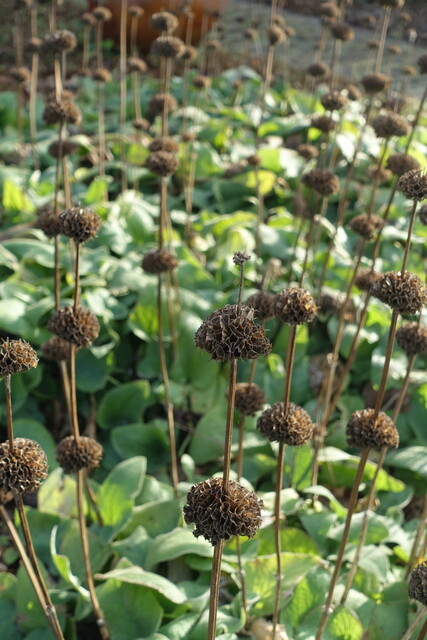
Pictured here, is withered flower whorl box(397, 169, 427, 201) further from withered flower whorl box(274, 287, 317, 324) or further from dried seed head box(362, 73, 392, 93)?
dried seed head box(362, 73, 392, 93)

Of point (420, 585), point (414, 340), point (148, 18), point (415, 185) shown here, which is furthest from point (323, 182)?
point (148, 18)

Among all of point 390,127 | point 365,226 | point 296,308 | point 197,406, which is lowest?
point 197,406

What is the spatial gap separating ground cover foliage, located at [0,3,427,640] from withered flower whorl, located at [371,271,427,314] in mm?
273

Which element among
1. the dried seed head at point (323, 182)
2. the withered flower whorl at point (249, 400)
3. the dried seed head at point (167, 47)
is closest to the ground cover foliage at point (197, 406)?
the dried seed head at point (323, 182)

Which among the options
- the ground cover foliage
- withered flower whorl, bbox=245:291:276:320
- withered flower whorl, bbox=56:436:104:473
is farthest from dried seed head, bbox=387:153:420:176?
withered flower whorl, bbox=56:436:104:473

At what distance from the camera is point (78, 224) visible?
6.35 feet

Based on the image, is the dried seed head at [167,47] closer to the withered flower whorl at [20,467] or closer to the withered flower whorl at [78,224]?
the withered flower whorl at [78,224]

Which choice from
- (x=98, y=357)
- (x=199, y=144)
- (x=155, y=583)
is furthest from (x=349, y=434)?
(x=199, y=144)

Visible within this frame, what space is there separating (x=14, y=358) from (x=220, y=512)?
22.9 inches

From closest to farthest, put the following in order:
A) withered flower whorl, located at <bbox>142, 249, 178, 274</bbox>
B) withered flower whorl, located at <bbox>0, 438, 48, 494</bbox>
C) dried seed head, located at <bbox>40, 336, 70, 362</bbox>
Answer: withered flower whorl, located at <bbox>0, 438, 48, 494</bbox> → dried seed head, located at <bbox>40, 336, 70, 362</bbox> → withered flower whorl, located at <bbox>142, 249, 178, 274</bbox>

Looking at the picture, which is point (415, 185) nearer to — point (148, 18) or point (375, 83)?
point (375, 83)

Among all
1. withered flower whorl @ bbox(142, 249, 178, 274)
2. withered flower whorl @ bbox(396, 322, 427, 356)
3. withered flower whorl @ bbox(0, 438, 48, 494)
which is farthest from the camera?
withered flower whorl @ bbox(142, 249, 178, 274)

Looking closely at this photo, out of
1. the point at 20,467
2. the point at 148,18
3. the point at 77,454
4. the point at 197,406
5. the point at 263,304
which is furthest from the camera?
the point at 148,18

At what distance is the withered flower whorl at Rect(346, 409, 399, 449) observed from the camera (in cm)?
199
